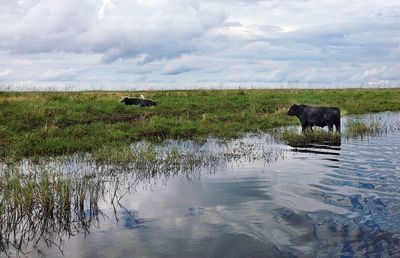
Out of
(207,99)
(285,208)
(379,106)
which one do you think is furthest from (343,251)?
(379,106)

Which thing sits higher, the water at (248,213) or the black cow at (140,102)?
the black cow at (140,102)

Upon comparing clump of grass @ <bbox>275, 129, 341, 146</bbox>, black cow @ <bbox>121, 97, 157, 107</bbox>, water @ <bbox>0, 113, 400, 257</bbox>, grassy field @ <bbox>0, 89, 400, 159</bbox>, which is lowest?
water @ <bbox>0, 113, 400, 257</bbox>

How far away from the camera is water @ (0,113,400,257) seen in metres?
6.61

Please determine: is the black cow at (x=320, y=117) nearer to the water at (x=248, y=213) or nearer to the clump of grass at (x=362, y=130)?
the clump of grass at (x=362, y=130)

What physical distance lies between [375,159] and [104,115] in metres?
15.7

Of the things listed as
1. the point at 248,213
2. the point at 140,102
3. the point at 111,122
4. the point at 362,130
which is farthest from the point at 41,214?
the point at 140,102

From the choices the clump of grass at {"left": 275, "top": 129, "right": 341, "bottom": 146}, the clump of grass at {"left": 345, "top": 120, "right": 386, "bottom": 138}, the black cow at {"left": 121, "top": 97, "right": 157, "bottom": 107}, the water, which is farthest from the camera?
the black cow at {"left": 121, "top": 97, "right": 157, "bottom": 107}

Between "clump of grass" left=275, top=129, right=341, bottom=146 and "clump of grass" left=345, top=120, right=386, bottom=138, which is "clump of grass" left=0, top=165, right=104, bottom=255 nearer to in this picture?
"clump of grass" left=275, top=129, right=341, bottom=146

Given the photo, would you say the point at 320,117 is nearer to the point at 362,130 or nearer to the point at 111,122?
the point at 362,130

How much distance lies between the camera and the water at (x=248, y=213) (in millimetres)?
6605

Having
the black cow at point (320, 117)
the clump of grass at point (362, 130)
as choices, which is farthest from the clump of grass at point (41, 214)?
the black cow at point (320, 117)

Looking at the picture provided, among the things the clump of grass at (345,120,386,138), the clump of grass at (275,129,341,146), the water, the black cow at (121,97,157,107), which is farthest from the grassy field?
the clump of grass at (345,120,386,138)

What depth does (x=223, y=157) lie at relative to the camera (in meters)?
13.7

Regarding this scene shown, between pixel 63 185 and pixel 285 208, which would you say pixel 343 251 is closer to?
pixel 285 208
